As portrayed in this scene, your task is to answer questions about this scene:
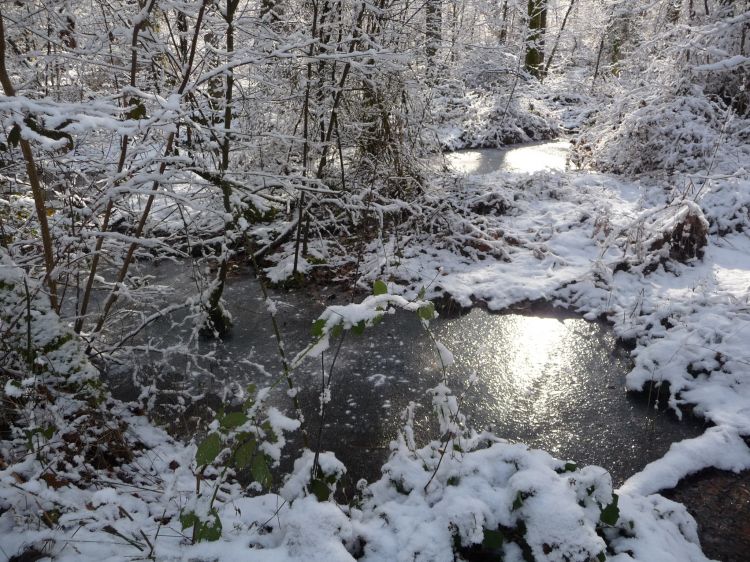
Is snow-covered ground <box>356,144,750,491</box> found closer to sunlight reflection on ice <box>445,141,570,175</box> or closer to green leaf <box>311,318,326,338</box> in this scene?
sunlight reflection on ice <box>445,141,570,175</box>

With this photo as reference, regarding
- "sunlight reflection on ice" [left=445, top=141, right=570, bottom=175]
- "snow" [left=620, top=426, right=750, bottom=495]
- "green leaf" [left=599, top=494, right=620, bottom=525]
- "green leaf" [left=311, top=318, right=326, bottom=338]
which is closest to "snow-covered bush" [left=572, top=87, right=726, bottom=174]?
"sunlight reflection on ice" [left=445, top=141, right=570, bottom=175]

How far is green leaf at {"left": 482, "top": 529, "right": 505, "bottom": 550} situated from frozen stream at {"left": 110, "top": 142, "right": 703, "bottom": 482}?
1.30 meters

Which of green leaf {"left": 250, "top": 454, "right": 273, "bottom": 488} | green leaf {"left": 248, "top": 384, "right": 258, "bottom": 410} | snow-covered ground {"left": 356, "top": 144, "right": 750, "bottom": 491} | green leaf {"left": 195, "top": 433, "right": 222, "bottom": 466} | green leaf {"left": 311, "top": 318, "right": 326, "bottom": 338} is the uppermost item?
green leaf {"left": 311, "top": 318, "right": 326, "bottom": 338}

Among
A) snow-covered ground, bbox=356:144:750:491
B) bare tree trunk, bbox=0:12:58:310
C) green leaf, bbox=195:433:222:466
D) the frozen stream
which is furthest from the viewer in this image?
snow-covered ground, bbox=356:144:750:491

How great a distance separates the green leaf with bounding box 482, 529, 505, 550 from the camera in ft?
6.34

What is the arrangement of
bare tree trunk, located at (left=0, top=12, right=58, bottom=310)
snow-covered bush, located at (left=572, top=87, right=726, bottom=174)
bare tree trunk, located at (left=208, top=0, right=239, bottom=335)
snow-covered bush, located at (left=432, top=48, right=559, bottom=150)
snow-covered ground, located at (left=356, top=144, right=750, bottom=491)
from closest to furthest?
bare tree trunk, located at (left=0, top=12, right=58, bottom=310)
bare tree trunk, located at (left=208, top=0, right=239, bottom=335)
snow-covered ground, located at (left=356, top=144, right=750, bottom=491)
snow-covered bush, located at (left=572, top=87, right=726, bottom=174)
snow-covered bush, located at (left=432, top=48, right=559, bottom=150)

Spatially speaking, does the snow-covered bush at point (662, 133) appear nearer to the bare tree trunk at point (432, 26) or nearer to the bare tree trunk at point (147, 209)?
the bare tree trunk at point (432, 26)

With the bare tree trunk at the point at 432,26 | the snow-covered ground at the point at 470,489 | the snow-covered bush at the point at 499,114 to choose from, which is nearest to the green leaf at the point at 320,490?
the snow-covered ground at the point at 470,489

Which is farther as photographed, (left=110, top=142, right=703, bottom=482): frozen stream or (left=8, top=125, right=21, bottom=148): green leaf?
(left=110, top=142, right=703, bottom=482): frozen stream

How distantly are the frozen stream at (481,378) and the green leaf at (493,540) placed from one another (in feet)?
4.27

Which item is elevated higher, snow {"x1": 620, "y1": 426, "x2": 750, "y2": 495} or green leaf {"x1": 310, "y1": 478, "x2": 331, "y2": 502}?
green leaf {"x1": 310, "y1": 478, "x2": 331, "y2": 502}

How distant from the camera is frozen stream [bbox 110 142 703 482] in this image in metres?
3.42

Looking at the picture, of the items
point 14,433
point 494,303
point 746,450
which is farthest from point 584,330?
point 14,433

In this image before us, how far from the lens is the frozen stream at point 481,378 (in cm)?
342
